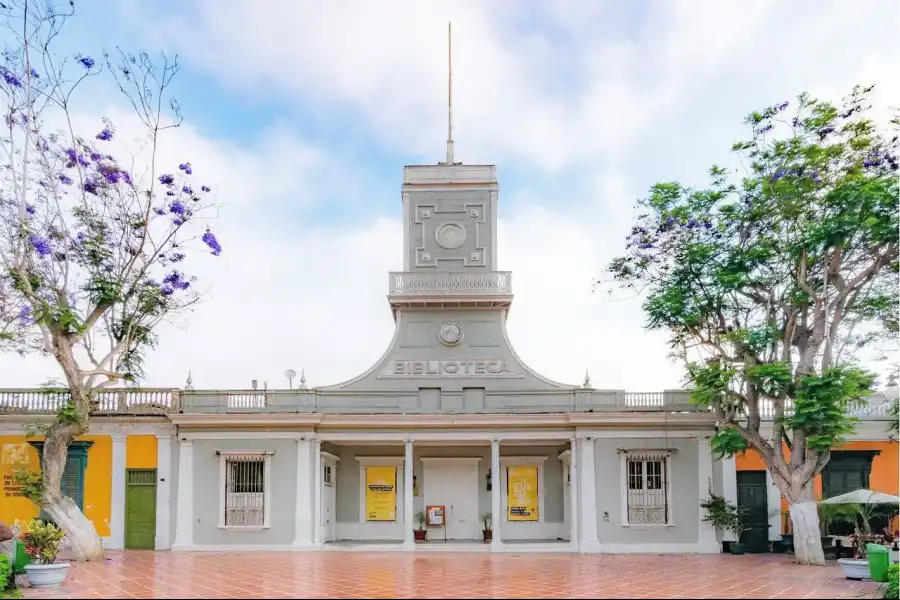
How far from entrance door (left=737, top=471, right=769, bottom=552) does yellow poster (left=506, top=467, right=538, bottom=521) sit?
481 centimetres

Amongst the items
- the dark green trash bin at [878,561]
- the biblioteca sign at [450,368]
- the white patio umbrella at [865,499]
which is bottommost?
the dark green trash bin at [878,561]

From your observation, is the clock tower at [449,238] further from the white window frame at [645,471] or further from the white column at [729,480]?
the white column at [729,480]

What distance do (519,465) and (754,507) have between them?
18.1ft

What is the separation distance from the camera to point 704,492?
2050 cm

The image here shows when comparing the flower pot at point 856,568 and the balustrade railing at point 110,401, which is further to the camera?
the balustrade railing at point 110,401

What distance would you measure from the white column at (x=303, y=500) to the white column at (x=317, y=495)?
0.47 feet

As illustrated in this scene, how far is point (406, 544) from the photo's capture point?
2038 cm

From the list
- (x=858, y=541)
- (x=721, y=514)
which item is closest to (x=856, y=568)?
(x=858, y=541)

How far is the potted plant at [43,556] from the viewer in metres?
14.0

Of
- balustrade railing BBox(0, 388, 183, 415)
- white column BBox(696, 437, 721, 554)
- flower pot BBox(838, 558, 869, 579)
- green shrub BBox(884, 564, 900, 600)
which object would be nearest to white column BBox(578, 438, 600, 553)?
white column BBox(696, 437, 721, 554)

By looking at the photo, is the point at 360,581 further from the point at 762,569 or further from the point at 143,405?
the point at 143,405

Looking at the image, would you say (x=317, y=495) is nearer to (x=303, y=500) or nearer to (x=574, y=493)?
(x=303, y=500)

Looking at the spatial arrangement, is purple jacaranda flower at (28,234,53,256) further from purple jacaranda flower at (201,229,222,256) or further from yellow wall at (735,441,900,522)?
yellow wall at (735,441,900,522)

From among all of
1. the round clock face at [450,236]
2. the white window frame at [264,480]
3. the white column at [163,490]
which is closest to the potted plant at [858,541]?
the round clock face at [450,236]
